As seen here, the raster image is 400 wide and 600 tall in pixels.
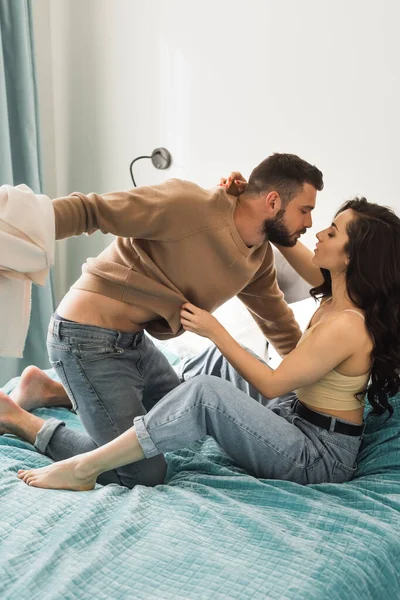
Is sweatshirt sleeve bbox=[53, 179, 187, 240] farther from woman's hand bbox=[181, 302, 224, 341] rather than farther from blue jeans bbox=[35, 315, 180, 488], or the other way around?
blue jeans bbox=[35, 315, 180, 488]

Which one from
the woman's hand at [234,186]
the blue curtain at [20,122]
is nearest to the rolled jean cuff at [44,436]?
the woman's hand at [234,186]

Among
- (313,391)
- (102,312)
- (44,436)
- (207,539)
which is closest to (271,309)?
(313,391)

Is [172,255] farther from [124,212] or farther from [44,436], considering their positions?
[44,436]

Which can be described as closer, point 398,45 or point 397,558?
point 397,558

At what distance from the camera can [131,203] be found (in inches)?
63.3

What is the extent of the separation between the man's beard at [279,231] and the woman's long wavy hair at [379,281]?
20 centimetres

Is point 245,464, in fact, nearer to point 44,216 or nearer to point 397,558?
point 397,558

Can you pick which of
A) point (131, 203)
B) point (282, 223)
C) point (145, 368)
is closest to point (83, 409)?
point (145, 368)

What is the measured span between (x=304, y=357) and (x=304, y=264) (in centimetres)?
49

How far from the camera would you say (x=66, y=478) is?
1.55 metres

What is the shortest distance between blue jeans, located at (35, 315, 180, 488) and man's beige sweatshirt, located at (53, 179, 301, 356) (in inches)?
4.7

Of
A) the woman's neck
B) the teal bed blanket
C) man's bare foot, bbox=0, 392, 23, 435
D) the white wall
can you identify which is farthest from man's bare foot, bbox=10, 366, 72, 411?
the white wall

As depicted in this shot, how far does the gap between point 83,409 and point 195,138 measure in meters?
1.49

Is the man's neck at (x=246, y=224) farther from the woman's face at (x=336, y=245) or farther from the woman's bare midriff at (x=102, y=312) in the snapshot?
the woman's bare midriff at (x=102, y=312)
